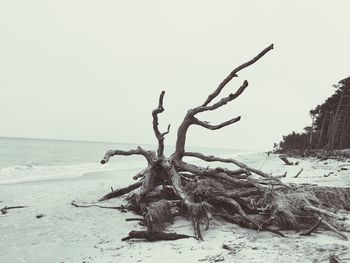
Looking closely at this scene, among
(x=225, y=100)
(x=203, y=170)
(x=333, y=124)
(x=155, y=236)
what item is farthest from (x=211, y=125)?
(x=333, y=124)

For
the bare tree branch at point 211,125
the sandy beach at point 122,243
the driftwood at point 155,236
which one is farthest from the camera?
the bare tree branch at point 211,125

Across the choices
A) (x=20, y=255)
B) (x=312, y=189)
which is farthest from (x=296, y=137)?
(x=20, y=255)

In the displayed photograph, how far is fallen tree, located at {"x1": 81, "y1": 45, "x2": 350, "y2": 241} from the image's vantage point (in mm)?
5395

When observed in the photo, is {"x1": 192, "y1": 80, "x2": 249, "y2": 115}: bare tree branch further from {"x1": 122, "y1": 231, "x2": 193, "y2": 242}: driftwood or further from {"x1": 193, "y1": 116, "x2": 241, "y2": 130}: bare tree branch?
{"x1": 122, "y1": 231, "x2": 193, "y2": 242}: driftwood

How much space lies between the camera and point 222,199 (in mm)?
6410

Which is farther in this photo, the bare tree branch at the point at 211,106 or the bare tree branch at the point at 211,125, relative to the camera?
the bare tree branch at the point at 211,125

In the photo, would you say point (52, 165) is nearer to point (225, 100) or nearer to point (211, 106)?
point (211, 106)

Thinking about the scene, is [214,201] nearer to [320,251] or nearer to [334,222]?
[334,222]

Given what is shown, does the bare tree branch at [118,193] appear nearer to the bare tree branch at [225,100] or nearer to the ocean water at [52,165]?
the bare tree branch at [225,100]

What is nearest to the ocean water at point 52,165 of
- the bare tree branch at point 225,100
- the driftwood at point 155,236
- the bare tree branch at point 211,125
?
the bare tree branch at point 211,125

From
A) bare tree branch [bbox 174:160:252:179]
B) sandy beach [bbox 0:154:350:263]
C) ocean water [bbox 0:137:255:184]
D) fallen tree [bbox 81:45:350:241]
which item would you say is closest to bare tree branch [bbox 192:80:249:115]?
fallen tree [bbox 81:45:350:241]

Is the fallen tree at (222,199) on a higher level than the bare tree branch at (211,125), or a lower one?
lower

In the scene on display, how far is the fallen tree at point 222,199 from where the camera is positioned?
17.7 ft

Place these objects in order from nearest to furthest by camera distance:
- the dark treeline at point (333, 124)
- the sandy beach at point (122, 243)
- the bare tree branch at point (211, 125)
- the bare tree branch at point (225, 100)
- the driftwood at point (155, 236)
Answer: the sandy beach at point (122, 243) < the driftwood at point (155, 236) < the bare tree branch at point (225, 100) < the bare tree branch at point (211, 125) < the dark treeline at point (333, 124)
